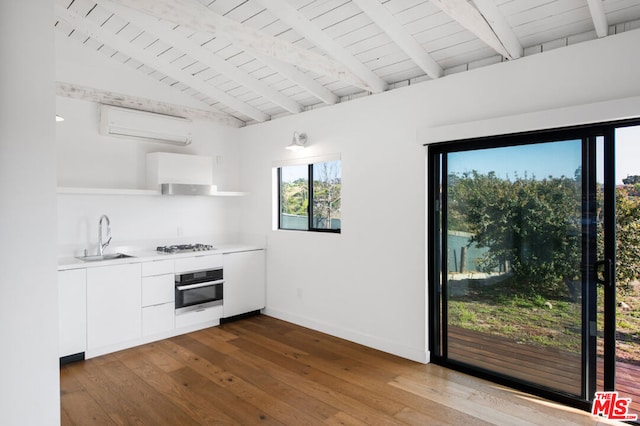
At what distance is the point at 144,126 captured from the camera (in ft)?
14.6

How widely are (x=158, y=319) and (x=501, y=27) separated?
400 cm

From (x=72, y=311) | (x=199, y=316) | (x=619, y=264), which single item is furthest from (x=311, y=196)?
(x=619, y=264)

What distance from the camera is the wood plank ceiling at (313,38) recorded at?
8.59ft

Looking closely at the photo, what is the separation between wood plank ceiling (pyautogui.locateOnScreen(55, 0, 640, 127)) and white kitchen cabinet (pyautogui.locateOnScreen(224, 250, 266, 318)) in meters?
1.87

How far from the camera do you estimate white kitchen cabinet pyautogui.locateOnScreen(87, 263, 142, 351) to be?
3.65 m

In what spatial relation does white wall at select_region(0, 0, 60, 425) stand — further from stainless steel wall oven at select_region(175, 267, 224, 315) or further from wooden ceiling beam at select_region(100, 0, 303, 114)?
stainless steel wall oven at select_region(175, 267, 224, 315)

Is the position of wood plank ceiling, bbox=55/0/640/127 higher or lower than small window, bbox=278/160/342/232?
higher

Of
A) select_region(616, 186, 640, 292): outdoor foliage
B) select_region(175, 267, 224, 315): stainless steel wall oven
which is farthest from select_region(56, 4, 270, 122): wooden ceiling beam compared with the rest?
select_region(616, 186, 640, 292): outdoor foliage

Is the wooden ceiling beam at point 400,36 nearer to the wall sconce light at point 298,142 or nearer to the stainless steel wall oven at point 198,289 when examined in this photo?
the wall sconce light at point 298,142

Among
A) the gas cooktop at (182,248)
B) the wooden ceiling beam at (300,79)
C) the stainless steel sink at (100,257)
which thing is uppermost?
the wooden ceiling beam at (300,79)

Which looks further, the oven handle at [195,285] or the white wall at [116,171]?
the oven handle at [195,285]

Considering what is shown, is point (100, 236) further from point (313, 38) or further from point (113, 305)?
point (313, 38)

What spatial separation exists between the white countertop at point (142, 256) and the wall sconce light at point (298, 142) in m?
1.39

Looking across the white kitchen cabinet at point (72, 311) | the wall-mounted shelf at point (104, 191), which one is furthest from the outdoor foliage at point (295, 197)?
the white kitchen cabinet at point (72, 311)
